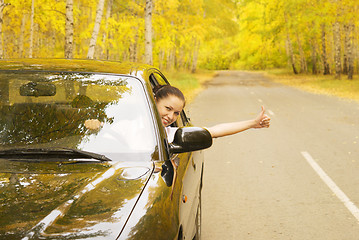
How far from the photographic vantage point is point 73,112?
339 centimetres

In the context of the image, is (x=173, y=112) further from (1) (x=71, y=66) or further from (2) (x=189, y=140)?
(1) (x=71, y=66)

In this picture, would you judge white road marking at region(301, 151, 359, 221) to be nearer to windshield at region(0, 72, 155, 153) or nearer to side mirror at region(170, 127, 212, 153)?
side mirror at region(170, 127, 212, 153)

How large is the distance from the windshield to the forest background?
1413cm

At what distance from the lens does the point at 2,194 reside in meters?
2.41

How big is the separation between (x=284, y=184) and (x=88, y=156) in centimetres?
475

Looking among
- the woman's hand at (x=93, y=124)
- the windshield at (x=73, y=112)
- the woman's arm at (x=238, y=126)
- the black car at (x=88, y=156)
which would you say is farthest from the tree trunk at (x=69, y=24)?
the woman's hand at (x=93, y=124)

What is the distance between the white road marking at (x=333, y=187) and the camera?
19.3 ft

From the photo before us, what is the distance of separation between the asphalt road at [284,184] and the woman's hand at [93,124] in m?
2.24

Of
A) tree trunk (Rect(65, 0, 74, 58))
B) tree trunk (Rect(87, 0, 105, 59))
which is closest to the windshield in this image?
tree trunk (Rect(65, 0, 74, 58))

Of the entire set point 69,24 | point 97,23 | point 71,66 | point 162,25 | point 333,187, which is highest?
point 162,25

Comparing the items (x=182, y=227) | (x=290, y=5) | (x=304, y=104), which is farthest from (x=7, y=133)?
(x=290, y=5)

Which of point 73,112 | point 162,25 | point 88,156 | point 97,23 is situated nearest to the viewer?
point 88,156

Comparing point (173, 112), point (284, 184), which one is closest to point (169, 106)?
point (173, 112)

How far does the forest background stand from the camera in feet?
88.3
